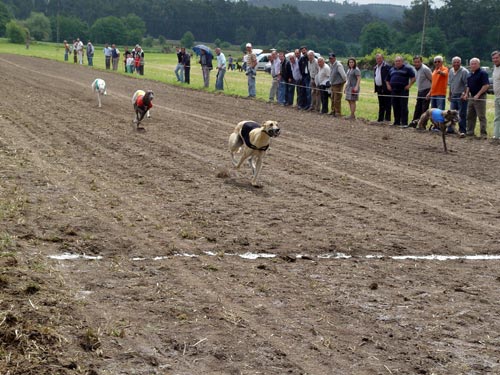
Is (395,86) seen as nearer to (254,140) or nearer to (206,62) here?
(254,140)

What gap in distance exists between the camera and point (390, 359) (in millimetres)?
5480

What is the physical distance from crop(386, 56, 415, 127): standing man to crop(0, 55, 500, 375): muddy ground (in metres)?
5.05

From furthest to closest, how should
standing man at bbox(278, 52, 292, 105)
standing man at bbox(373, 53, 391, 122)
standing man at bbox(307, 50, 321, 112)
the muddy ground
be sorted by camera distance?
standing man at bbox(278, 52, 292, 105), standing man at bbox(307, 50, 321, 112), standing man at bbox(373, 53, 391, 122), the muddy ground

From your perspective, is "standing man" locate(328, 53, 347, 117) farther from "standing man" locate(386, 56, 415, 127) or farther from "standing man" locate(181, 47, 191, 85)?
"standing man" locate(181, 47, 191, 85)

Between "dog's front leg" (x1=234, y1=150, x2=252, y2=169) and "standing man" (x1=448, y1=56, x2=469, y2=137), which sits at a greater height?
"standing man" (x1=448, y1=56, x2=469, y2=137)

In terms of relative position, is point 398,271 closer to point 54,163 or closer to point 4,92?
point 54,163

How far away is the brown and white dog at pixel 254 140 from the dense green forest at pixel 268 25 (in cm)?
8190

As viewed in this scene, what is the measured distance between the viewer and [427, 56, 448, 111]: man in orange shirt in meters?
19.3

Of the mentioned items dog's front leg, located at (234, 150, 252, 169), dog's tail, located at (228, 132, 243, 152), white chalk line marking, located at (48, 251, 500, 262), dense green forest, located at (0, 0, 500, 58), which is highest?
dense green forest, located at (0, 0, 500, 58)

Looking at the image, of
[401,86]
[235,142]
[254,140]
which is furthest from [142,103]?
[401,86]

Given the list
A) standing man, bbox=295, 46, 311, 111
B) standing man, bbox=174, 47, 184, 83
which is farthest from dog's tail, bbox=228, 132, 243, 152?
standing man, bbox=174, 47, 184, 83

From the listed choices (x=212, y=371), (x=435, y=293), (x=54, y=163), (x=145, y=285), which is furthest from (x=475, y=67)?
(x=212, y=371)

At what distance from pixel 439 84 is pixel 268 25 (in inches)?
6281

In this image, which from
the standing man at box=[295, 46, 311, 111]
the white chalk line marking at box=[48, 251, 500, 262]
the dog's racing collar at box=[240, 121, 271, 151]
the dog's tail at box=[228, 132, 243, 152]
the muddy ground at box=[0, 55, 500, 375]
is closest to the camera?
the muddy ground at box=[0, 55, 500, 375]
